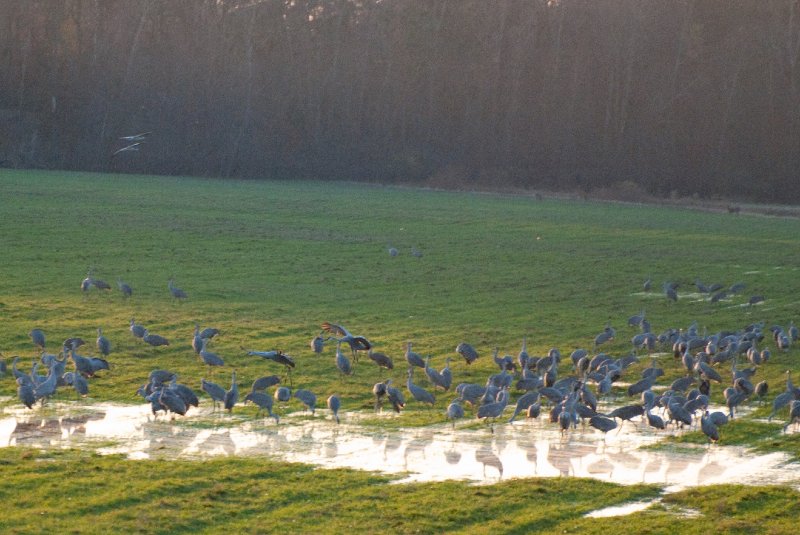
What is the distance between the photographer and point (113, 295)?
2283cm

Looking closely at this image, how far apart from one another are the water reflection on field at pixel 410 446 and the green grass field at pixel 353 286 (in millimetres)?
552

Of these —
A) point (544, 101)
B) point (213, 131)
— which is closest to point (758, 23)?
point (544, 101)

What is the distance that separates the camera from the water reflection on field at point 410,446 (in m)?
12.0

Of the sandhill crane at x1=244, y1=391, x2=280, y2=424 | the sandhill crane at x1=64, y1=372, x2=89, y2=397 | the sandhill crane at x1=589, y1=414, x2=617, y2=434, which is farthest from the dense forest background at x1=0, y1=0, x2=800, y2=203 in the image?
the sandhill crane at x1=589, y1=414, x2=617, y2=434

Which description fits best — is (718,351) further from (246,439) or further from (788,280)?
(788,280)

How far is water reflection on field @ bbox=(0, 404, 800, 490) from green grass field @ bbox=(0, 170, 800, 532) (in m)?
0.55

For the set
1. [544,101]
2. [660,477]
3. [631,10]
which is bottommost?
[660,477]

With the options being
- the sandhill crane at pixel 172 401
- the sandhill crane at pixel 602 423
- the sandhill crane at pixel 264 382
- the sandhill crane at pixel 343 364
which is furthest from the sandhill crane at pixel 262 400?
the sandhill crane at pixel 602 423

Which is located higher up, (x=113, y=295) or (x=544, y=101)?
(x=544, y=101)

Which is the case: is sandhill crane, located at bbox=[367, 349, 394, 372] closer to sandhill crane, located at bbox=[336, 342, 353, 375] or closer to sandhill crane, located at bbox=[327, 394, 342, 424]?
sandhill crane, located at bbox=[336, 342, 353, 375]

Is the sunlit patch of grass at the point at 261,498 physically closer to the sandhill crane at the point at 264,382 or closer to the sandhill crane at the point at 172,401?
the sandhill crane at the point at 172,401

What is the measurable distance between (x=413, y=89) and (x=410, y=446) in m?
75.7

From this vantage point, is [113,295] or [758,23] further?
[758,23]

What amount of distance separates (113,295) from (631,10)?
2528 inches
